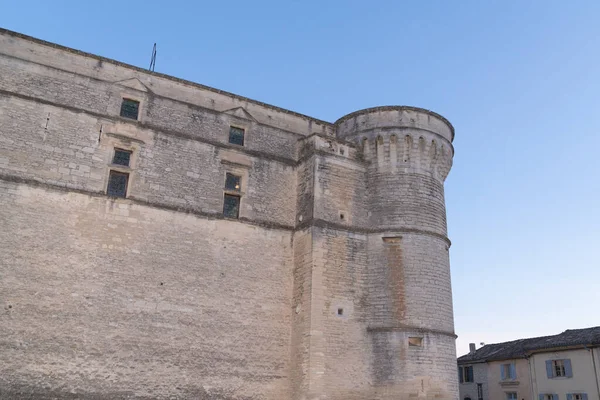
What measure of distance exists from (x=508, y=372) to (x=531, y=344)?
1960 millimetres

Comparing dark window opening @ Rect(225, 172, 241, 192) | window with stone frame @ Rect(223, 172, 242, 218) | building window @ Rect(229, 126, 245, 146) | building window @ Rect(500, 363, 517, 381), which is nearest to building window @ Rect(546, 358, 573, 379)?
building window @ Rect(500, 363, 517, 381)

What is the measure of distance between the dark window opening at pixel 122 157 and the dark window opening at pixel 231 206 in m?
2.99

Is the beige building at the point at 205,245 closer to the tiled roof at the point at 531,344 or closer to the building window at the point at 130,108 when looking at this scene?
the building window at the point at 130,108

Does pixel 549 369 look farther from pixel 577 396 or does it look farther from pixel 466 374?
pixel 466 374

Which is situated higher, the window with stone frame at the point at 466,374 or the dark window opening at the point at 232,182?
the dark window opening at the point at 232,182

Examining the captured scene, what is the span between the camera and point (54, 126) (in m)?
14.0

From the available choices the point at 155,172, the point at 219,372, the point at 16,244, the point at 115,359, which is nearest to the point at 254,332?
the point at 219,372

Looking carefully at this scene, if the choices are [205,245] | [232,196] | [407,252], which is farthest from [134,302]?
[407,252]

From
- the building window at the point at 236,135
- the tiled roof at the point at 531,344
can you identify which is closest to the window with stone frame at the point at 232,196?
the building window at the point at 236,135

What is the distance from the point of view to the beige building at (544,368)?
71.1 feet

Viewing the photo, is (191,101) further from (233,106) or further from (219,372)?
(219,372)

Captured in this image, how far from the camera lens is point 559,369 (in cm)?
2312

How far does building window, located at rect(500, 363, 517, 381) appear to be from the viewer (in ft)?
84.5

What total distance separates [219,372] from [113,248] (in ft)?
14.1
